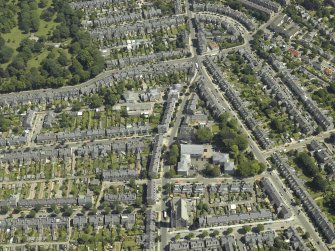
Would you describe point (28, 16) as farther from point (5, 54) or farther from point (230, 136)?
point (230, 136)

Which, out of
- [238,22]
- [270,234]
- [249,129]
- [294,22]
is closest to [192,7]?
[238,22]

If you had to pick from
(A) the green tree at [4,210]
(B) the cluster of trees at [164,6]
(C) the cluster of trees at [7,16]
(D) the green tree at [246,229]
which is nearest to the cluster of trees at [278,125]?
(D) the green tree at [246,229]

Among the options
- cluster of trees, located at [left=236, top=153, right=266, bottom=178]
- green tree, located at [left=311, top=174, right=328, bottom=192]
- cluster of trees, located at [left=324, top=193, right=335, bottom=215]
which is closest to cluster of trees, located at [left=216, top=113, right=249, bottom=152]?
cluster of trees, located at [left=236, top=153, right=266, bottom=178]

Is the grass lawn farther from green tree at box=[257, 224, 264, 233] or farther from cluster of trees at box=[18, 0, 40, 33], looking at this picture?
green tree at box=[257, 224, 264, 233]

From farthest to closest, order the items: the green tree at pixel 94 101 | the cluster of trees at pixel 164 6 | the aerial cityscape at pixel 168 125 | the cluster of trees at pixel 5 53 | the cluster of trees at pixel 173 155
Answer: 1. the cluster of trees at pixel 164 6
2. the cluster of trees at pixel 5 53
3. the green tree at pixel 94 101
4. the cluster of trees at pixel 173 155
5. the aerial cityscape at pixel 168 125

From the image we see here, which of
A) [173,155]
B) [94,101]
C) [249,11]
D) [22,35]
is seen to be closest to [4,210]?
[94,101]

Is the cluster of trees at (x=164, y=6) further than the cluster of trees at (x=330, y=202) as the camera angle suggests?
Yes

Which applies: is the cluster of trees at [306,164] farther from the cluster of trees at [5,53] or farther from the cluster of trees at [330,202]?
Answer: the cluster of trees at [5,53]

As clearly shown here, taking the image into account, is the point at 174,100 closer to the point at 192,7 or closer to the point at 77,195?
the point at 77,195
